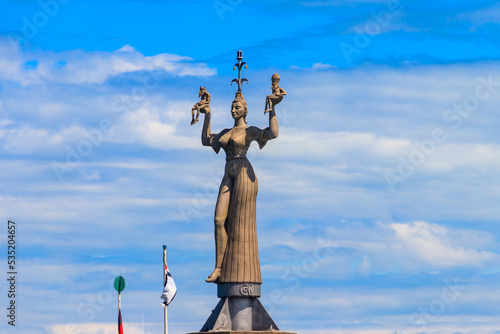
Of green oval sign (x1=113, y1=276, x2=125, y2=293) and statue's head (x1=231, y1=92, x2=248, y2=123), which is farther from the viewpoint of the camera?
green oval sign (x1=113, y1=276, x2=125, y2=293)

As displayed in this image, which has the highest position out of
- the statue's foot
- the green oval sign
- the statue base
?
the green oval sign

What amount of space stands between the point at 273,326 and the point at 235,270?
2.04 metres

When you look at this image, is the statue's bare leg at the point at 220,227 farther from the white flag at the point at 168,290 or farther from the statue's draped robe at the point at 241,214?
the white flag at the point at 168,290

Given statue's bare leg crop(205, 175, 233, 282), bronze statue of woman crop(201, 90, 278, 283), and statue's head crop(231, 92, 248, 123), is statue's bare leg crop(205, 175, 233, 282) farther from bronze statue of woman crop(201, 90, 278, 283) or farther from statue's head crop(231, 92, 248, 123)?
statue's head crop(231, 92, 248, 123)

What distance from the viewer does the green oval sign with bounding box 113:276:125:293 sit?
3681 centimetres

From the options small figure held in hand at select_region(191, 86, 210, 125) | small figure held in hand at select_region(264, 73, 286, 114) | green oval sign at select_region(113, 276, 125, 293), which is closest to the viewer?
small figure held in hand at select_region(264, 73, 286, 114)

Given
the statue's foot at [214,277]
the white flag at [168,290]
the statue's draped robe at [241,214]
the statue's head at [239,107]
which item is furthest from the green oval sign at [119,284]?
the statue's head at [239,107]

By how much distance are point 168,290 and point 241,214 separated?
5850mm

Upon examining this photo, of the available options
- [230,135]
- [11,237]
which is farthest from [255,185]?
[11,237]

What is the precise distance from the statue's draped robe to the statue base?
0.25m

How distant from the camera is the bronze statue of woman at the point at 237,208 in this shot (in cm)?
3372

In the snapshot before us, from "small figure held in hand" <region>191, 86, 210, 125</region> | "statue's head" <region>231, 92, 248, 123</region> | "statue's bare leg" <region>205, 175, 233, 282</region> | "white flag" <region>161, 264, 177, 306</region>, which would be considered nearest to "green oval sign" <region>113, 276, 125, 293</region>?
"white flag" <region>161, 264, 177, 306</region>

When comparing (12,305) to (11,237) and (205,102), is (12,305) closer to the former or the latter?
(11,237)

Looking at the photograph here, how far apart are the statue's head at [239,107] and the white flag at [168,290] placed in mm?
7184
